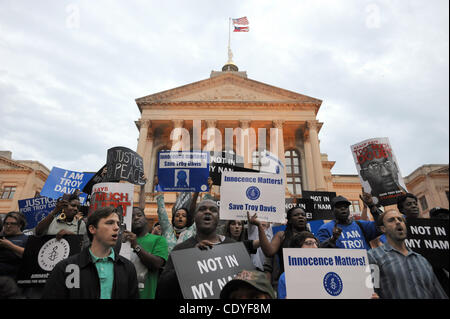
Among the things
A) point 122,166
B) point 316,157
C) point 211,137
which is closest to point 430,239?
point 122,166

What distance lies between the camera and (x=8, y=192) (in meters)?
32.5

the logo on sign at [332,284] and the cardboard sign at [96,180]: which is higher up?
the cardboard sign at [96,180]

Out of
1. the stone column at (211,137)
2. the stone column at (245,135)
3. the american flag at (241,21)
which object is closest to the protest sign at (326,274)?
the stone column at (211,137)

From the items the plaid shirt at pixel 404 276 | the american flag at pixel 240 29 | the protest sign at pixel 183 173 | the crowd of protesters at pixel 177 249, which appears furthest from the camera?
the american flag at pixel 240 29

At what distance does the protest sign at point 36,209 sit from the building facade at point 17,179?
1227 inches

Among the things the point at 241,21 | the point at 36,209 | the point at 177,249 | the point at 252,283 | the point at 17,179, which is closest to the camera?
the point at 252,283

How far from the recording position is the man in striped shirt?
2703 millimetres

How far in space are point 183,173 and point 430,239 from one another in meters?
4.46

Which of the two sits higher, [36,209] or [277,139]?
[277,139]

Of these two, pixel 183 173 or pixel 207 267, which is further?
pixel 183 173

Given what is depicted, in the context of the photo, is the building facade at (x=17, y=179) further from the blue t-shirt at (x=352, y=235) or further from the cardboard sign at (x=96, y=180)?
the blue t-shirt at (x=352, y=235)

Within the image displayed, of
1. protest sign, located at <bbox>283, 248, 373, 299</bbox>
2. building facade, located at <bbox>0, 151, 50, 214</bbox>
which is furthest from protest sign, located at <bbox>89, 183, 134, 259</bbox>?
building facade, located at <bbox>0, 151, 50, 214</bbox>

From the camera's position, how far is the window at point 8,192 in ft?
106

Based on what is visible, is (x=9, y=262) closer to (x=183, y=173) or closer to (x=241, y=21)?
(x=183, y=173)
